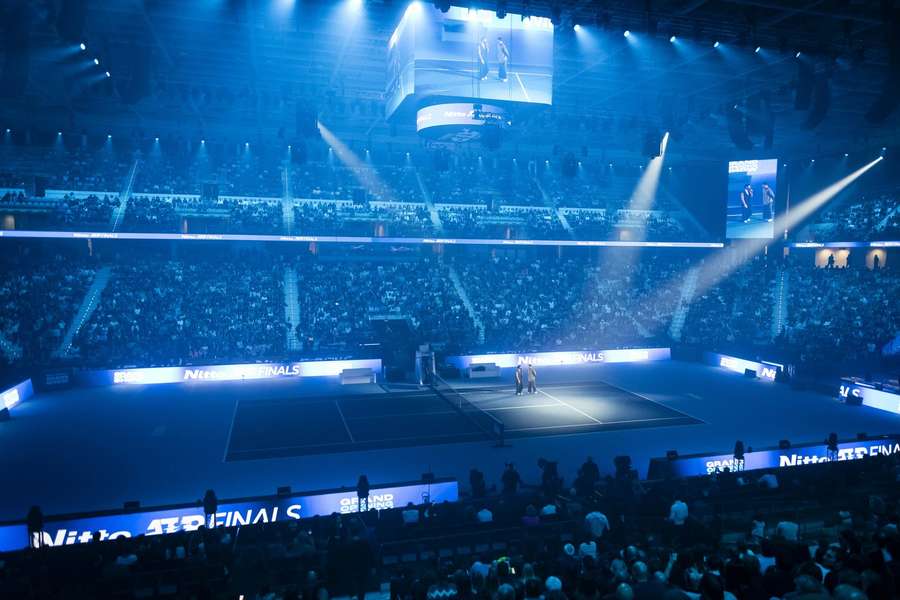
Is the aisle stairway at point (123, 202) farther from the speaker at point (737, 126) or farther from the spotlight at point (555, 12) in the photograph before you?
the speaker at point (737, 126)

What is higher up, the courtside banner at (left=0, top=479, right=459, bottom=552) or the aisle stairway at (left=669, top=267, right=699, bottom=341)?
the aisle stairway at (left=669, top=267, right=699, bottom=341)

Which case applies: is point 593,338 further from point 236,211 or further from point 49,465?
point 49,465

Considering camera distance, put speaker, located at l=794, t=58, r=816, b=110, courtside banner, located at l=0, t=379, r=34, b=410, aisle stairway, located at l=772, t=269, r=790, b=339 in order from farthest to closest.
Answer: aisle stairway, located at l=772, t=269, r=790, b=339
courtside banner, located at l=0, t=379, r=34, b=410
speaker, located at l=794, t=58, r=816, b=110

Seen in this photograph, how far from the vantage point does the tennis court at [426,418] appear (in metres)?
19.6

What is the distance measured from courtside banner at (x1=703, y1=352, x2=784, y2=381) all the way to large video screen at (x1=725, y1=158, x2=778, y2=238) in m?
8.61

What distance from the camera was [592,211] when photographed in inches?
1865

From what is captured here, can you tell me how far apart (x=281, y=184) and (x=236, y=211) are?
5160 millimetres

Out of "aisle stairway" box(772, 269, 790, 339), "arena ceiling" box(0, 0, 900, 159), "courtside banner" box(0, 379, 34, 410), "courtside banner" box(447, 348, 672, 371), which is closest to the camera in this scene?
"arena ceiling" box(0, 0, 900, 159)

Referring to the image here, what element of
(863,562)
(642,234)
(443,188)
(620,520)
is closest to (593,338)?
(642,234)

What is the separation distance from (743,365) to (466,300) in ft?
54.1

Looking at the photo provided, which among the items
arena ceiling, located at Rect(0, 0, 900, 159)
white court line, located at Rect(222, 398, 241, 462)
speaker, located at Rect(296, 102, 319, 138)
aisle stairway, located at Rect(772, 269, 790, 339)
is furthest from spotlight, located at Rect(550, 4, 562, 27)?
aisle stairway, located at Rect(772, 269, 790, 339)

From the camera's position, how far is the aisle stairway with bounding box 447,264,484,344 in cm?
3647

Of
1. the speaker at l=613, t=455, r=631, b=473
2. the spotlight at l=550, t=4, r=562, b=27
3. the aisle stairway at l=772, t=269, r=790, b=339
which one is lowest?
the speaker at l=613, t=455, r=631, b=473

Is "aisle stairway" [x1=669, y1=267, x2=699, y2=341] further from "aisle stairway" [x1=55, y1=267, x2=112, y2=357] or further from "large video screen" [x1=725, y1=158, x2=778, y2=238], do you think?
"aisle stairway" [x1=55, y1=267, x2=112, y2=357]
